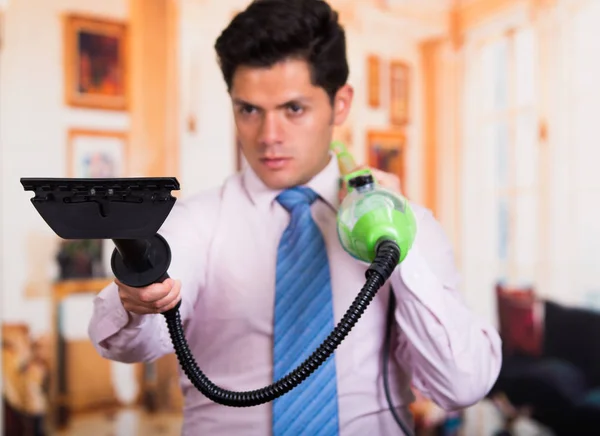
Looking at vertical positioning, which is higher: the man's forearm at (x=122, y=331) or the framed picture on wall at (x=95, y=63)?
the framed picture on wall at (x=95, y=63)

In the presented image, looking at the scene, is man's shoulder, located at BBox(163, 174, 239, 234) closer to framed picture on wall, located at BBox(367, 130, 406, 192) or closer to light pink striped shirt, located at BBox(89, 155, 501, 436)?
light pink striped shirt, located at BBox(89, 155, 501, 436)

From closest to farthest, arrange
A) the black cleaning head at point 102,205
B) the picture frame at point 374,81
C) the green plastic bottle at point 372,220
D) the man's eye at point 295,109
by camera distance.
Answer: the black cleaning head at point 102,205, the green plastic bottle at point 372,220, the man's eye at point 295,109, the picture frame at point 374,81

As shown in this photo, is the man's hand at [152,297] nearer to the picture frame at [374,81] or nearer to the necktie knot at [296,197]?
the necktie knot at [296,197]

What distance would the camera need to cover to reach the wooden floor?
2.12m

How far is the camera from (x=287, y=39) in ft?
3.16

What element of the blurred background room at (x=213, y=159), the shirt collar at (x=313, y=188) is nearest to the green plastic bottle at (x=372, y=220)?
the shirt collar at (x=313, y=188)

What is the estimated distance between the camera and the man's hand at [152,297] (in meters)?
0.66

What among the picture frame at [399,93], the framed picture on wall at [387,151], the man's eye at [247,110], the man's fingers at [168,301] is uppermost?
the picture frame at [399,93]

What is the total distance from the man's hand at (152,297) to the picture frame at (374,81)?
2.03 meters

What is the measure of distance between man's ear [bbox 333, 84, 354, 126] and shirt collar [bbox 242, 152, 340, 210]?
0.34 feet

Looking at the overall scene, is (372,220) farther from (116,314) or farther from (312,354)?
(116,314)

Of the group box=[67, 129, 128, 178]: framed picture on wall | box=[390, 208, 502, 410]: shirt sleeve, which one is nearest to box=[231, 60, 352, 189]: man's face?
box=[390, 208, 502, 410]: shirt sleeve

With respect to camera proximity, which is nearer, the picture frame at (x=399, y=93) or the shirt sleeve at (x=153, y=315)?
the shirt sleeve at (x=153, y=315)

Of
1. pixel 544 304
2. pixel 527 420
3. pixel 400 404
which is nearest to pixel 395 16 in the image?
pixel 544 304
